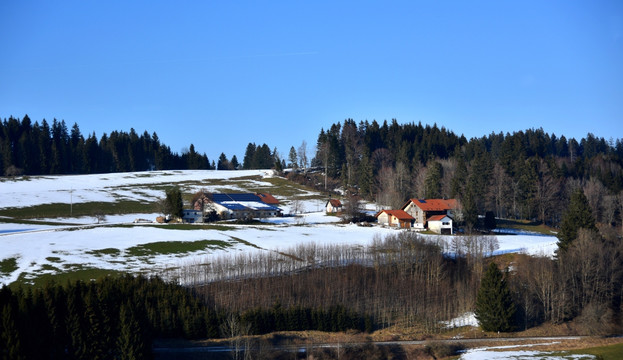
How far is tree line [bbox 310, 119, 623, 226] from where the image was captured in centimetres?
9918

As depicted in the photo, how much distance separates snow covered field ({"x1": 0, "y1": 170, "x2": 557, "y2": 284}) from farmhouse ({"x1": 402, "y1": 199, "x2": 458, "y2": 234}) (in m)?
6.82

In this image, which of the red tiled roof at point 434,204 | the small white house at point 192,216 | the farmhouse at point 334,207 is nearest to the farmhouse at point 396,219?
the red tiled roof at point 434,204

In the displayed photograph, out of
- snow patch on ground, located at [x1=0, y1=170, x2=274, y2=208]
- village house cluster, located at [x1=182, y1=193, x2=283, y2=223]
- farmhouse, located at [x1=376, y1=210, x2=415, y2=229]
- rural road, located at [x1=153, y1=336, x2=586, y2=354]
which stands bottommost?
rural road, located at [x1=153, y1=336, x2=586, y2=354]

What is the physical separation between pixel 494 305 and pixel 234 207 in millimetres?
53610

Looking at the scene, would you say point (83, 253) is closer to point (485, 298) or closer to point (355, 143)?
point (485, 298)

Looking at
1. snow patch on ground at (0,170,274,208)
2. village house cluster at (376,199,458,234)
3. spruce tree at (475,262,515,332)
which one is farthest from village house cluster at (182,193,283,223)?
spruce tree at (475,262,515,332)

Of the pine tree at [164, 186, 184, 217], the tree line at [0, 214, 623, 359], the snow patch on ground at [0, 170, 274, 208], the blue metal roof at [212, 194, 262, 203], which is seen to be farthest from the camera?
the snow patch on ground at [0, 170, 274, 208]

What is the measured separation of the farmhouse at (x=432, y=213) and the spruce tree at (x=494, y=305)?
3259cm

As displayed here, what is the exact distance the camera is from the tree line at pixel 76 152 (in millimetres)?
134000

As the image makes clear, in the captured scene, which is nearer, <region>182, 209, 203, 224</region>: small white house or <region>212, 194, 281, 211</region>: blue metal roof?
<region>182, 209, 203, 224</region>: small white house

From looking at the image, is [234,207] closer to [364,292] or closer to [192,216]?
[192,216]

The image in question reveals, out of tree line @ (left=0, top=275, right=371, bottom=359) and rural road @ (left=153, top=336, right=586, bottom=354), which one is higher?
tree line @ (left=0, top=275, right=371, bottom=359)

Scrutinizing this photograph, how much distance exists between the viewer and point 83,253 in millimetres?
59719

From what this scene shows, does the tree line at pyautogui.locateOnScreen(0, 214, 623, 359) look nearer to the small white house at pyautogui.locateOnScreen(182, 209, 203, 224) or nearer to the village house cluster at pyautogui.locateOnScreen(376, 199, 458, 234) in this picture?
the village house cluster at pyautogui.locateOnScreen(376, 199, 458, 234)
